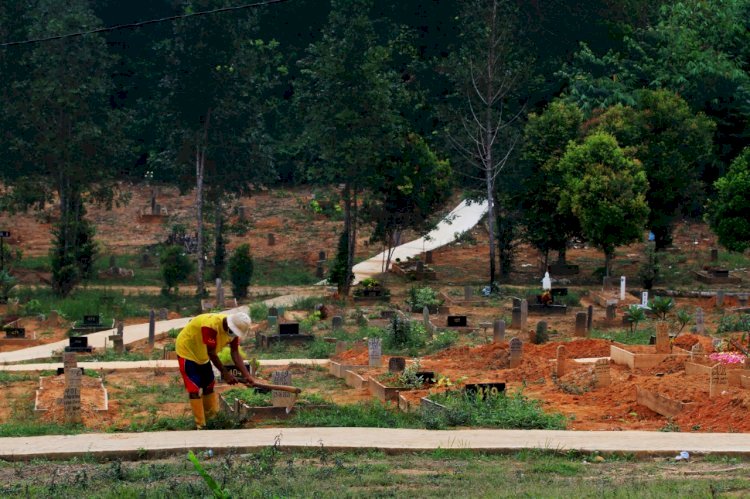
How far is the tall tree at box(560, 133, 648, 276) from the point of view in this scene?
153 ft

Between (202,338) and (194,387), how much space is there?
641mm

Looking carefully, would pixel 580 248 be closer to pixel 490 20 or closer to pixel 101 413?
pixel 490 20

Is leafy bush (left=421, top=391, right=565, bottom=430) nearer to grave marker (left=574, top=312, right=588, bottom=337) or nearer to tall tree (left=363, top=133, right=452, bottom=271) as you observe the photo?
grave marker (left=574, top=312, right=588, bottom=337)

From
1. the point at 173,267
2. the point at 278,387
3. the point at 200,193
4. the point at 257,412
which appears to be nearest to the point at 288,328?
the point at 173,267

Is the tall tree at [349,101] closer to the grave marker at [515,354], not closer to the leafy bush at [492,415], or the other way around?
the grave marker at [515,354]

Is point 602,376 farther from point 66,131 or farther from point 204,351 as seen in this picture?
point 66,131

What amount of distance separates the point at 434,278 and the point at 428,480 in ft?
115

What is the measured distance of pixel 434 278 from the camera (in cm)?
5022

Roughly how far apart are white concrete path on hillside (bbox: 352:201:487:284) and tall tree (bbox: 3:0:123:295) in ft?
30.9

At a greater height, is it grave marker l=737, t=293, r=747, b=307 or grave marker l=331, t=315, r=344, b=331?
grave marker l=737, t=293, r=747, b=307

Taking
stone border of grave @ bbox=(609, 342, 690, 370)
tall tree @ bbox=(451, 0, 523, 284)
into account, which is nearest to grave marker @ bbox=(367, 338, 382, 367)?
stone border of grave @ bbox=(609, 342, 690, 370)

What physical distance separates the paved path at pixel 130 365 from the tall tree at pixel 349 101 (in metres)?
16.7

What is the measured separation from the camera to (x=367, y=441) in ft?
56.7

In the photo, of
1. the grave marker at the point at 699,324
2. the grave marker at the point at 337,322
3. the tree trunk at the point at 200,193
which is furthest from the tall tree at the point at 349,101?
the grave marker at the point at 699,324
